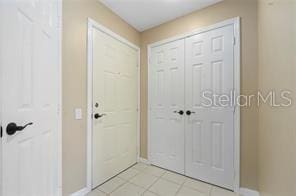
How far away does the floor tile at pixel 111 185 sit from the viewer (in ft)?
6.34

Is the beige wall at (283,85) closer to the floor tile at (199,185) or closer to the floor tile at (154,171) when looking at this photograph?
the floor tile at (199,185)

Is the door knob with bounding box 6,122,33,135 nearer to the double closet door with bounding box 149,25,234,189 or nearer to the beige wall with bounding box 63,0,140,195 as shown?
the beige wall with bounding box 63,0,140,195

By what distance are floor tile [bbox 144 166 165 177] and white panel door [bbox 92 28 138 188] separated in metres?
0.33

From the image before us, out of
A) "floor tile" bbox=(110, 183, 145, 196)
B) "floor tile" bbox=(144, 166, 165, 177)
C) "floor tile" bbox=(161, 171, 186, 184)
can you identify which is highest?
"floor tile" bbox=(110, 183, 145, 196)

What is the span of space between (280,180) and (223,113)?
1.04 meters

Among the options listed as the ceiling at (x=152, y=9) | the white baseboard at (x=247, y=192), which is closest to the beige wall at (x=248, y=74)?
the white baseboard at (x=247, y=192)

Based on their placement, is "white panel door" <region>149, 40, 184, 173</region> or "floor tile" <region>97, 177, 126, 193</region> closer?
"floor tile" <region>97, 177, 126, 193</region>

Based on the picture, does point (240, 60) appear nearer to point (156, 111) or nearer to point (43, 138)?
point (156, 111)

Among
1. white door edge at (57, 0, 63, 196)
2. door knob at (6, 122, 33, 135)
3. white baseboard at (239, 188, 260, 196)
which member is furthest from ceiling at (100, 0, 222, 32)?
white baseboard at (239, 188, 260, 196)

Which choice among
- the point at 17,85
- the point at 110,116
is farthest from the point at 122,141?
the point at 17,85

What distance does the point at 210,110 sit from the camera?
2068 mm

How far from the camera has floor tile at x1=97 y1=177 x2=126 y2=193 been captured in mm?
1933

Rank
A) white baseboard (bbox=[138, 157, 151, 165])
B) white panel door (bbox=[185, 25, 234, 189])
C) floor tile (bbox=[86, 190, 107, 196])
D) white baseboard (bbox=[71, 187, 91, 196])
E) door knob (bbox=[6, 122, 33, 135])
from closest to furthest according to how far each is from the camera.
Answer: door knob (bbox=[6, 122, 33, 135]), white baseboard (bbox=[71, 187, 91, 196]), floor tile (bbox=[86, 190, 107, 196]), white panel door (bbox=[185, 25, 234, 189]), white baseboard (bbox=[138, 157, 151, 165])

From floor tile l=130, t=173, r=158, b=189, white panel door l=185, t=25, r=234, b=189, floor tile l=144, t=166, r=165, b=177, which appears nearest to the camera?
white panel door l=185, t=25, r=234, b=189
